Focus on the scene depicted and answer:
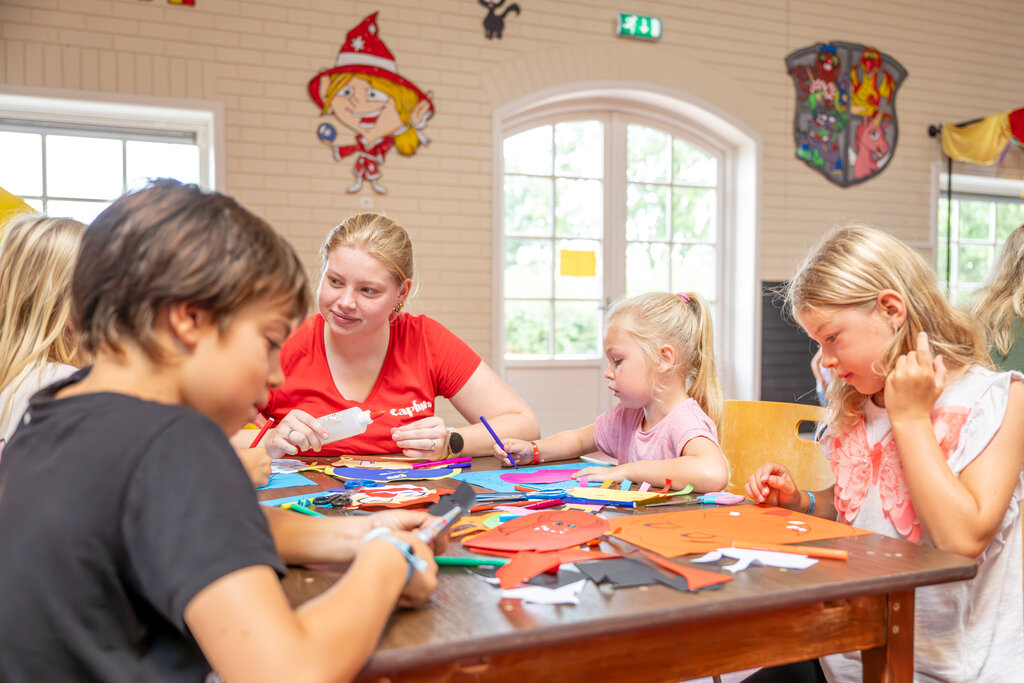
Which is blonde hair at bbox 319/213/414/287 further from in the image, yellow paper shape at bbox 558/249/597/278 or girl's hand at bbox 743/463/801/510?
yellow paper shape at bbox 558/249/597/278

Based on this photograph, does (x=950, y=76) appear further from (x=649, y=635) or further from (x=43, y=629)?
(x=43, y=629)

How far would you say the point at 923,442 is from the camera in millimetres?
1237

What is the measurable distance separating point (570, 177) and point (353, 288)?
3369mm

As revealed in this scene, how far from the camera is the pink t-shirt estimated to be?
5.72ft

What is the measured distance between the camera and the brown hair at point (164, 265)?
0.77 metres

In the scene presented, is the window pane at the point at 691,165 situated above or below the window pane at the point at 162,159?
above

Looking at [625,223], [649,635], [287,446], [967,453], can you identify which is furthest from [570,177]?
[649,635]

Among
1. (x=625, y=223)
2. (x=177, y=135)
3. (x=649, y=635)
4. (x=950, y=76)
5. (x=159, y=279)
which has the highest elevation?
(x=950, y=76)

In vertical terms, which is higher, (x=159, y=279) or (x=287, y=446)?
(x=159, y=279)

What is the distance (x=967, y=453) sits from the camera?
128 cm

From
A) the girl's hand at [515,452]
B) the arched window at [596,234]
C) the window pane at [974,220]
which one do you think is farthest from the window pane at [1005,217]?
the girl's hand at [515,452]

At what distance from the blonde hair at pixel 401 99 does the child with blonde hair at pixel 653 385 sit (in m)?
2.79

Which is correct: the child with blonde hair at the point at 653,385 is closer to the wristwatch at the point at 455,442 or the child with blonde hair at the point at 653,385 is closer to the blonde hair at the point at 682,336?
the blonde hair at the point at 682,336

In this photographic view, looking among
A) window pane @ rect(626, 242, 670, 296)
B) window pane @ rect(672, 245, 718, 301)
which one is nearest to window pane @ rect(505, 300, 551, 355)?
window pane @ rect(626, 242, 670, 296)
